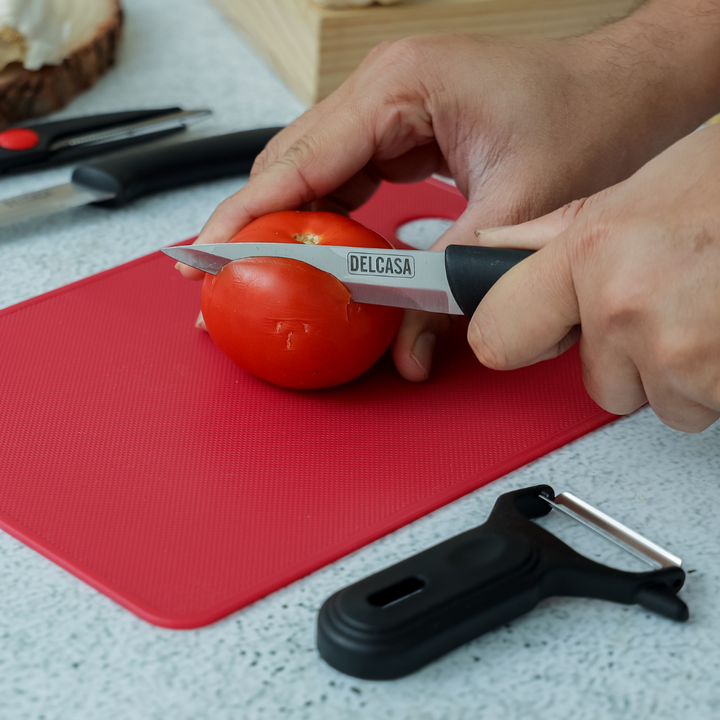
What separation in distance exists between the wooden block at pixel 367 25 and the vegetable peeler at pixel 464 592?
1.14m

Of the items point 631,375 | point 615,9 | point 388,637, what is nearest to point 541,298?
point 631,375

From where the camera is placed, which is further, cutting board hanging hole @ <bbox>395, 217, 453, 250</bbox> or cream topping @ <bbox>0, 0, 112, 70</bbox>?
cream topping @ <bbox>0, 0, 112, 70</bbox>

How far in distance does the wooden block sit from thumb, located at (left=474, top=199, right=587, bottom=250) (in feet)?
2.71

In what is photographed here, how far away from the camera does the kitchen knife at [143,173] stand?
4.12 feet

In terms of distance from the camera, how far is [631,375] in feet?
2.61

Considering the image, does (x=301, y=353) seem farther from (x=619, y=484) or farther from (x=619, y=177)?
(x=619, y=177)

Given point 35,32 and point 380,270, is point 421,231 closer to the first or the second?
point 380,270

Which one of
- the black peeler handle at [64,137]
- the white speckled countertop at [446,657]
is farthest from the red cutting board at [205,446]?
the black peeler handle at [64,137]

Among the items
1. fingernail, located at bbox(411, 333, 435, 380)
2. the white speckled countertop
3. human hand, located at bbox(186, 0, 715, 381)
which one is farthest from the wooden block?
the white speckled countertop

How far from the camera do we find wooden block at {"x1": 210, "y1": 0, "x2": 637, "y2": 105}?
1552 millimetres

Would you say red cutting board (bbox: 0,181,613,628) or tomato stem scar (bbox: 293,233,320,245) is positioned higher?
tomato stem scar (bbox: 293,233,320,245)

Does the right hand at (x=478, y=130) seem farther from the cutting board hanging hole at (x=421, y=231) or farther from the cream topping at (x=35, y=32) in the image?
the cream topping at (x=35, y=32)

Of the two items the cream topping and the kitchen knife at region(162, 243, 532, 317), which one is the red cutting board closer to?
the kitchen knife at region(162, 243, 532, 317)

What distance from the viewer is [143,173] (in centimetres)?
134
